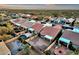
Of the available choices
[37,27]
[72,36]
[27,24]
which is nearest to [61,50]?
[72,36]

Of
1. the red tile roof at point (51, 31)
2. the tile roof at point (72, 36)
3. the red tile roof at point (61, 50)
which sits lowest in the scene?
the red tile roof at point (61, 50)

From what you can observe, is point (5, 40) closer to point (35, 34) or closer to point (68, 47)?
point (35, 34)

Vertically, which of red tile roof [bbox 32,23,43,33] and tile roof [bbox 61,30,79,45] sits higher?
red tile roof [bbox 32,23,43,33]

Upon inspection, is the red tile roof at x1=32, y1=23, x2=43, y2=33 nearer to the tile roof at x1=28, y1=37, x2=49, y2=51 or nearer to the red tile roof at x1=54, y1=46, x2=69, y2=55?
the tile roof at x1=28, y1=37, x2=49, y2=51

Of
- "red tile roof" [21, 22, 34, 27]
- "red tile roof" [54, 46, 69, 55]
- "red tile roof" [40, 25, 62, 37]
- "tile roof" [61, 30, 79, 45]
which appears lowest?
"red tile roof" [54, 46, 69, 55]

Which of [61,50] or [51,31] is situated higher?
[51,31]

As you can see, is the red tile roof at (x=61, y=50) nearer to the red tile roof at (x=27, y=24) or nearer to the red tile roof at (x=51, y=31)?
the red tile roof at (x=51, y=31)

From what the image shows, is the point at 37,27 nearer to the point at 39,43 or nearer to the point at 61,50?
the point at 39,43

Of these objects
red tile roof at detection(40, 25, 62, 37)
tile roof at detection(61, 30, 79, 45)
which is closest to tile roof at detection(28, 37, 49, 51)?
red tile roof at detection(40, 25, 62, 37)

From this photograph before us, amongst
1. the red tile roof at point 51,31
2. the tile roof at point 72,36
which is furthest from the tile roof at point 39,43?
the tile roof at point 72,36
